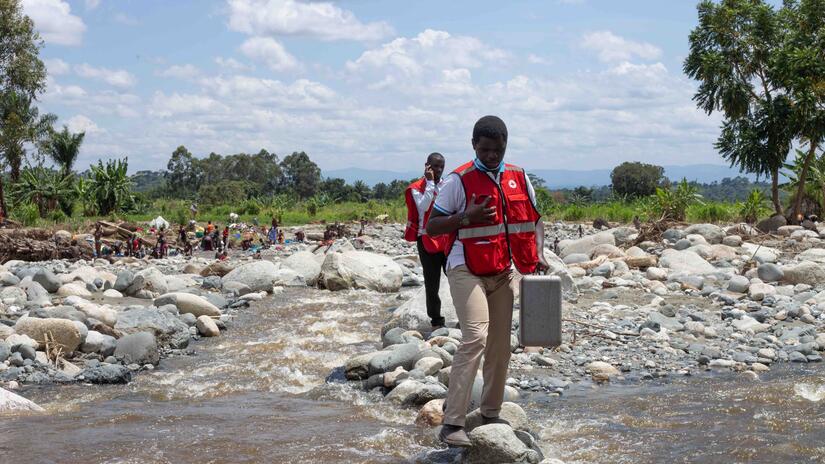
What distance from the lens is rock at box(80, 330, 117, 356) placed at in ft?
24.8

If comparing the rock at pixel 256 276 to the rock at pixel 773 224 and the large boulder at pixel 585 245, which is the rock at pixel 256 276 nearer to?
the large boulder at pixel 585 245

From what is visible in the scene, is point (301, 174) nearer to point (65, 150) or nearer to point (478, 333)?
point (65, 150)

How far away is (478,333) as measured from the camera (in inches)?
163

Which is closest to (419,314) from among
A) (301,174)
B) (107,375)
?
(107,375)

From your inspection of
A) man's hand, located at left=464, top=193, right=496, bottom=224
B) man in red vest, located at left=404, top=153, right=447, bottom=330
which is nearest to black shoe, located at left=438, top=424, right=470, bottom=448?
man's hand, located at left=464, top=193, right=496, bottom=224

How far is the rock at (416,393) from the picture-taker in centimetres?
580

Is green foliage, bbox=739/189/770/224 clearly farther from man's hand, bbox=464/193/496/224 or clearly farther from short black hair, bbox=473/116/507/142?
man's hand, bbox=464/193/496/224

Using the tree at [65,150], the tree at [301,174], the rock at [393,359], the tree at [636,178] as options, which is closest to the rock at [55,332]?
the rock at [393,359]

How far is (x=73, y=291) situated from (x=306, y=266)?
3601 mm

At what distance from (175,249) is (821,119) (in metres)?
17.2

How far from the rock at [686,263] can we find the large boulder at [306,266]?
5871mm

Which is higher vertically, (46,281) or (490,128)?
(490,128)

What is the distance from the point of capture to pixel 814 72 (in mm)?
20578

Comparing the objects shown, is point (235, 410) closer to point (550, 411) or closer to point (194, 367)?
point (194, 367)
